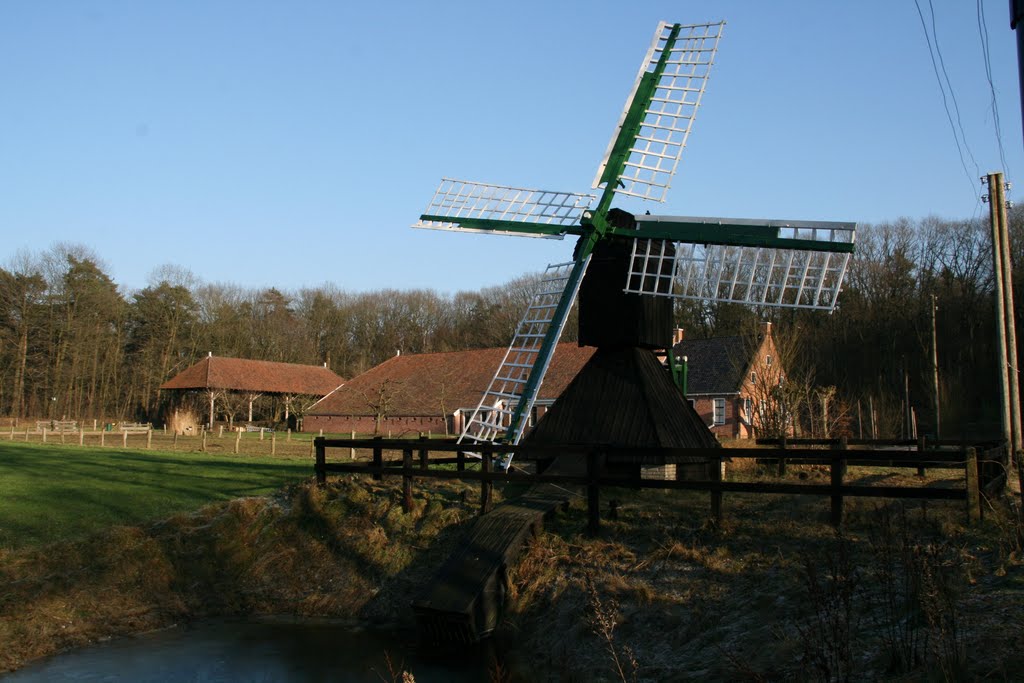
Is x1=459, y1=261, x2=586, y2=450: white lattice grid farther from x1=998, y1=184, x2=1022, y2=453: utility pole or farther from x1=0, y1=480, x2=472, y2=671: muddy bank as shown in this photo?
x1=998, y1=184, x2=1022, y2=453: utility pole

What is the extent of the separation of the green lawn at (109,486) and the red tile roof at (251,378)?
26.3 meters

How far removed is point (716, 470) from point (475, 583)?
16.9 feet

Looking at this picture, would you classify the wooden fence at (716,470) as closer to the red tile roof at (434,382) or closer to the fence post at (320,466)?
the fence post at (320,466)

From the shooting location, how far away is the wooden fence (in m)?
9.42

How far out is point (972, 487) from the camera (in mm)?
9312

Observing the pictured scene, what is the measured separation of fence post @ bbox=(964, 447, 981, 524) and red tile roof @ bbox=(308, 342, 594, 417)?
36796mm

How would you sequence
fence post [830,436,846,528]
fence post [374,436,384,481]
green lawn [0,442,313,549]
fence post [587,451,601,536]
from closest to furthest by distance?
1. fence post [830,436,846,528]
2. fence post [587,451,601,536]
3. fence post [374,436,384,481]
4. green lawn [0,442,313,549]

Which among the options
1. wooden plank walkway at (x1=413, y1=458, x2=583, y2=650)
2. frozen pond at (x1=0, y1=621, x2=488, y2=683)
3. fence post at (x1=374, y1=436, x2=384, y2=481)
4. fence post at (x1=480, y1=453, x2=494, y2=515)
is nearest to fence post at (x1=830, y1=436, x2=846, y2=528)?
wooden plank walkway at (x1=413, y1=458, x2=583, y2=650)

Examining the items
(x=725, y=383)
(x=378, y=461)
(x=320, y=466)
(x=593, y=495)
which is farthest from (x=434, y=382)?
(x=593, y=495)

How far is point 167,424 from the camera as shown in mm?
60469

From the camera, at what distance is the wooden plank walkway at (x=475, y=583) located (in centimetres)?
1020

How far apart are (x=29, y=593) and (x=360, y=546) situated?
14.6 ft

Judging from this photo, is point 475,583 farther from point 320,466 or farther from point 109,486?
point 109,486

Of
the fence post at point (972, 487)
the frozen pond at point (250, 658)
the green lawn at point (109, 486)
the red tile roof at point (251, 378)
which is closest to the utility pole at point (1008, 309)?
the fence post at point (972, 487)
